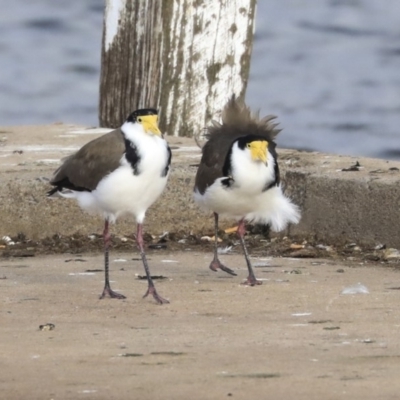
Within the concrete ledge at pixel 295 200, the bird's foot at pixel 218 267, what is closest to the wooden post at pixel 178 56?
the concrete ledge at pixel 295 200

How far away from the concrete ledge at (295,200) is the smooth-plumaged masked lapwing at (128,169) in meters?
1.31

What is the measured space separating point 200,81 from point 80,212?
4.91 feet

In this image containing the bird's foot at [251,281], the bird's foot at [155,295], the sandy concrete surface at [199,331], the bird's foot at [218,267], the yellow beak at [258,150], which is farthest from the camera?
the bird's foot at [218,267]

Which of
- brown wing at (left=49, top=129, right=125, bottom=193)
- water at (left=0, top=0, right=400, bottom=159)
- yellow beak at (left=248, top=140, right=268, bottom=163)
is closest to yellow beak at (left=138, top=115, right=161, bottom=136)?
brown wing at (left=49, top=129, right=125, bottom=193)

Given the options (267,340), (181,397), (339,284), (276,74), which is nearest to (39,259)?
(339,284)

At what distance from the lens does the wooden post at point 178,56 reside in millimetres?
9836

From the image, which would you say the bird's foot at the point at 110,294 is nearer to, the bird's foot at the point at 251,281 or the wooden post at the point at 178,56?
the bird's foot at the point at 251,281

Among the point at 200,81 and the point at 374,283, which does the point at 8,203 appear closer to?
the point at 200,81

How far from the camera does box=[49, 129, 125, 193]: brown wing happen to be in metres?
7.55

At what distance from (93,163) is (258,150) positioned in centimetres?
98

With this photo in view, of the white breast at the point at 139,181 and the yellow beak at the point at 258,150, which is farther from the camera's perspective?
the yellow beak at the point at 258,150

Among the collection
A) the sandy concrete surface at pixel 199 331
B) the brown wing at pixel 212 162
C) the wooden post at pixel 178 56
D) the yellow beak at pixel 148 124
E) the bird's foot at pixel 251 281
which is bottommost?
the sandy concrete surface at pixel 199 331

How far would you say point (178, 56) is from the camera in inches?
390

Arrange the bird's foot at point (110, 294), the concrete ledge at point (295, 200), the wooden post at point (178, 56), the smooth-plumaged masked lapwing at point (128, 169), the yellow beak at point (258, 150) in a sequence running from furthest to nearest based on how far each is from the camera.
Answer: the wooden post at point (178, 56)
the concrete ledge at point (295, 200)
the yellow beak at point (258, 150)
the smooth-plumaged masked lapwing at point (128, 169)
the bird's foot at point (110, 294)
